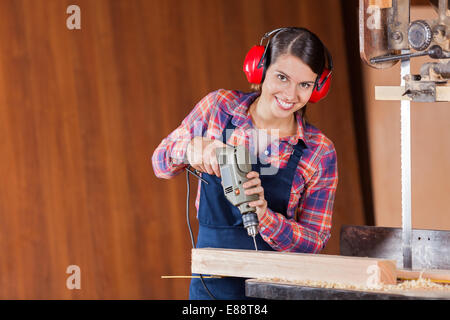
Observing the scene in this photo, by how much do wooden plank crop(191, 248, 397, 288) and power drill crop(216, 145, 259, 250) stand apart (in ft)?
0.46

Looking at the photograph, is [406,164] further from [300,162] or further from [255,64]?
[255,64]

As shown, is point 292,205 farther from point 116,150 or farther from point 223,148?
point 116,150

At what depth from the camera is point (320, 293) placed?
61.7 inches

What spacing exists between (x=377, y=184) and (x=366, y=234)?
2.18m

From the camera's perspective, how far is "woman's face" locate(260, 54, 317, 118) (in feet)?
6.88

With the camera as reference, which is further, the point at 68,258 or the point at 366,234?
the point at 68,258

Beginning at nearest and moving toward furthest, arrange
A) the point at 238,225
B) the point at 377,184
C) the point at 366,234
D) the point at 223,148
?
the point at 223,148
the point at 238,225
the point at 366,234
the point at 377,184

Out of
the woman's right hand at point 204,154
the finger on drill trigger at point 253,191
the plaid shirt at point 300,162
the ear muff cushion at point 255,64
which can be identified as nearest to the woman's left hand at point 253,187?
the finger on drill trigger at point 253,191

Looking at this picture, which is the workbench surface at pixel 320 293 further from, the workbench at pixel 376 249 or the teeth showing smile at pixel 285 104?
the teeth showing smile at pixel 285 104

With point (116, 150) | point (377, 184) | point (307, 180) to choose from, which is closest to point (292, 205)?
point (307, 180)

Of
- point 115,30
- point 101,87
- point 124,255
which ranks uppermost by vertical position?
point 115,30

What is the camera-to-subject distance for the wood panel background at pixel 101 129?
364cm

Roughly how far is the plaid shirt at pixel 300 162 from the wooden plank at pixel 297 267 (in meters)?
0.34

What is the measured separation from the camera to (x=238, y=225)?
2166 millimetres
